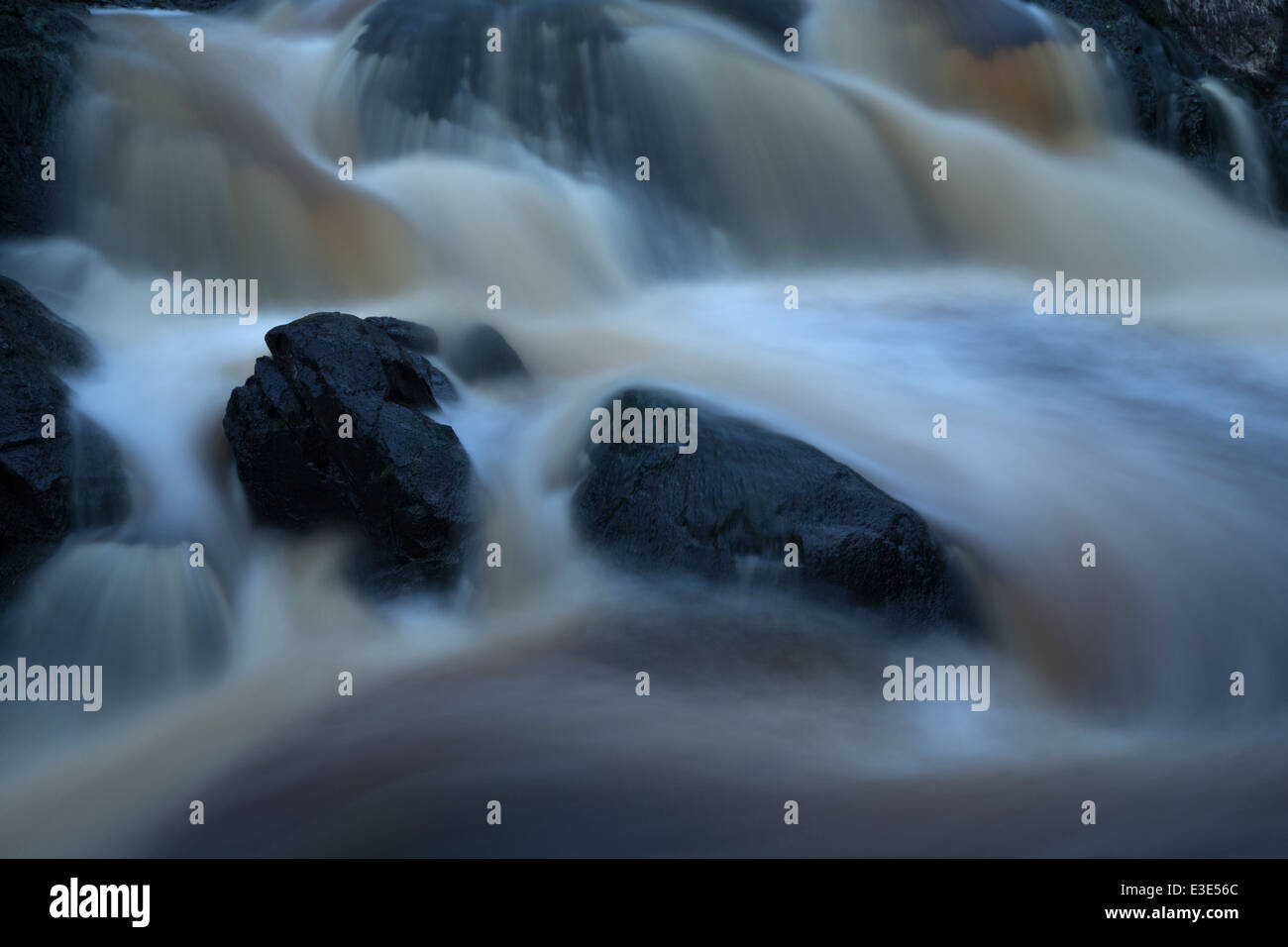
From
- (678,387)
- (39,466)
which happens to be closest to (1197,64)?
(678,387)

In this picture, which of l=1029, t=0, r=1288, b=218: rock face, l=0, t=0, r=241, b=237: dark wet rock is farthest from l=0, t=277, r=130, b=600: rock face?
l=1029, t=0, r=1288, b=218: rock face

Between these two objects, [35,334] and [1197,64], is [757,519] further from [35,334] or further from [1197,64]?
[1197,64]

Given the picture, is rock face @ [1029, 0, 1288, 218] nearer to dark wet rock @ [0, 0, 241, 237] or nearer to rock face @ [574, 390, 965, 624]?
rock face @ [574, 390, 965, 624]

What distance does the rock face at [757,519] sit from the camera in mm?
4559

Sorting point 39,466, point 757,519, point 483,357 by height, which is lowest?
point 757,519

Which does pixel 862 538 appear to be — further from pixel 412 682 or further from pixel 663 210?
pixel 663 210

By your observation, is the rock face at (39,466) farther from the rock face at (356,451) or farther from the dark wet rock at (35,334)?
the rock face at (356,451)

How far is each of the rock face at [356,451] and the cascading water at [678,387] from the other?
20 cm

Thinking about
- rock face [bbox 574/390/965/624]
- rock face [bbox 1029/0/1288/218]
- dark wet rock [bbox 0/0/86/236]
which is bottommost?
rock face [bbox 574/390/965/624]

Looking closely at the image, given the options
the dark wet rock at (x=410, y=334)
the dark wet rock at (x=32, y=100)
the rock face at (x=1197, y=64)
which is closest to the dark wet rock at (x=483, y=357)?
the dark wet rock at (x=410, y=334)

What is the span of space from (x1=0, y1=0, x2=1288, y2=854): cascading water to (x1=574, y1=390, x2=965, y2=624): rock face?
139 mm

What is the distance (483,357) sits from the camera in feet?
20.0

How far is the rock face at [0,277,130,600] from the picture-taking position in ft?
15.5

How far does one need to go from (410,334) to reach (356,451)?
117cm
